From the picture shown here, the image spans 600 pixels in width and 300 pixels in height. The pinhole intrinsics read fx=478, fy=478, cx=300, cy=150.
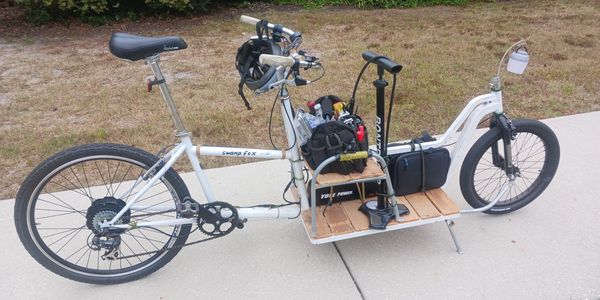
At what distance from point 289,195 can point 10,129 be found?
2709 millimetres

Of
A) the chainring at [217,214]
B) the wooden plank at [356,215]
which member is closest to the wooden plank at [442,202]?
the wooden plank at [356,215]

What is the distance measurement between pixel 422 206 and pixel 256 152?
3.03 feet

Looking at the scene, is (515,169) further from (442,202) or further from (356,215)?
(356,215)

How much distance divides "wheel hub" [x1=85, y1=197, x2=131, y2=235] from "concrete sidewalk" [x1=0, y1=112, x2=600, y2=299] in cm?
35

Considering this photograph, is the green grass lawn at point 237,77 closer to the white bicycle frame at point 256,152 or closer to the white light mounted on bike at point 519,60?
the white bicycle frame at point 256,152

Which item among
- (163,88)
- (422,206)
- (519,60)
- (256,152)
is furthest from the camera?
(422,206)

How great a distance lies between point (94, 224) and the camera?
2246 millimetres

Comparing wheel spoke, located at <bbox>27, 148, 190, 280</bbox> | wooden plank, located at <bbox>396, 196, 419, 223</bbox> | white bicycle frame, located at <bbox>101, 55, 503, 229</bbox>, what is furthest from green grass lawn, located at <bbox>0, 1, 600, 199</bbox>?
wooden plank, located at <bbox>396, 196, 419, 223</bbox>

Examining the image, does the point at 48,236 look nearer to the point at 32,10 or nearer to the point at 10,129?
the point at 10,129

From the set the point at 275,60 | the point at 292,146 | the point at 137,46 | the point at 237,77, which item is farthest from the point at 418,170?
the point at 237,77

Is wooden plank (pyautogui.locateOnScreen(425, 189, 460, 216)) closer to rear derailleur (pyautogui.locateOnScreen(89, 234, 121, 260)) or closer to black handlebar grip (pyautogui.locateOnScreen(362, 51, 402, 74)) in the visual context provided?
black handlebar grip (pyautogui.locateOnScreen(362, 51, 402, 74))

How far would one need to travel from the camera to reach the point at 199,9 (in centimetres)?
809

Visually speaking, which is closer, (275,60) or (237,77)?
(275,60)

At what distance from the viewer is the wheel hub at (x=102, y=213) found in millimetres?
2238
